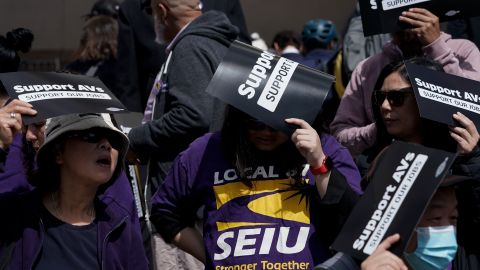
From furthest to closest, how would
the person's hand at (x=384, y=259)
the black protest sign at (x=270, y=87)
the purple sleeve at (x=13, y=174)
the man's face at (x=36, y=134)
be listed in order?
the man's face at (x=36, y=134)
the purple sleeve at (x=13, y=174)
the black protest sign at (x=270, y=87)
the person's hand at (x=384, y=259)

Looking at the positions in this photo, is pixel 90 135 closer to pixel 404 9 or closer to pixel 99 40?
pixel 404 9

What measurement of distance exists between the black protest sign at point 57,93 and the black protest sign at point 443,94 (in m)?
1.18

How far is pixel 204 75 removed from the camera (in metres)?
5.61

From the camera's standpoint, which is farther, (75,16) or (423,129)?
(75,16)

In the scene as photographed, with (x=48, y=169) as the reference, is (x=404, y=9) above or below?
above

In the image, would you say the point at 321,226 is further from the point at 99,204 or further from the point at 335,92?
the point at 335,92

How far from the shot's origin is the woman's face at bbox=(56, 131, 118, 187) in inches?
183

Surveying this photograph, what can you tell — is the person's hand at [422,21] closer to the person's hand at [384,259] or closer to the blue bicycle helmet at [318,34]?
the person's hand at [384,259]

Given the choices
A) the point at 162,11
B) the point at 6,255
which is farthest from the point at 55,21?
the point at 6,255

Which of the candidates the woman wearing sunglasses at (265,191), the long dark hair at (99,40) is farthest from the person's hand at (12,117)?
the long dark hair at (99,40)

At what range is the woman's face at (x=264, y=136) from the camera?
4.50 m

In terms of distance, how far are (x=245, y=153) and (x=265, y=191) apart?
0.18 m

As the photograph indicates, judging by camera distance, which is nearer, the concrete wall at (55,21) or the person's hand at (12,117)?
the person's hand at (12,117)

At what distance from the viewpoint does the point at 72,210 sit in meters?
4.68
